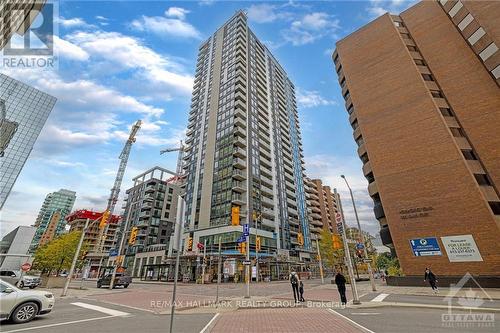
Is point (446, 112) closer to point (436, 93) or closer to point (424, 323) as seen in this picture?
→ point (436, 93)

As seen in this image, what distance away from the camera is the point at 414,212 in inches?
1009

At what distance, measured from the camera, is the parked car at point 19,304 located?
849 cm

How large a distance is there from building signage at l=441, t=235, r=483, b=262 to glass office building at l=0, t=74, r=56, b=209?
102527mm

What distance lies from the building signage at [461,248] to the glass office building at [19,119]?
103 meters

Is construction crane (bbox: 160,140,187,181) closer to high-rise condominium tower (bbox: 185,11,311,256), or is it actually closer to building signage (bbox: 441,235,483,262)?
high-rise condominium tower (bbox: 185,11,311,256)

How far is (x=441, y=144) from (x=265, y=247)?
3619 cm

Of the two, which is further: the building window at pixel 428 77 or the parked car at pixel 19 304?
the building window at pixel 428 77

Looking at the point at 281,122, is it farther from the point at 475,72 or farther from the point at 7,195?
the point at 7,195

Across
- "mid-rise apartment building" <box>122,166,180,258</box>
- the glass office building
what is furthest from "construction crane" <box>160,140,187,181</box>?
the glass office building

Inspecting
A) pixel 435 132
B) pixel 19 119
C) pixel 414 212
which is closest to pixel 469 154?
pixel 435 132

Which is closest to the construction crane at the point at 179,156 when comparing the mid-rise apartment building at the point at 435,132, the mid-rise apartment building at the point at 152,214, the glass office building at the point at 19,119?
the mid-rise apartment building at the point at 152,214

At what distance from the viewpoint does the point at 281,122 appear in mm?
81188

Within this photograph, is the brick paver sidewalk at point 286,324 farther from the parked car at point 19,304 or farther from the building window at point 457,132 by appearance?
the building window at point 457,132

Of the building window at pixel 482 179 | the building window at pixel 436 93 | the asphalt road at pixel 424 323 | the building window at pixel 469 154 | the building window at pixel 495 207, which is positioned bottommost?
the asphalt road at pixel 424 323
